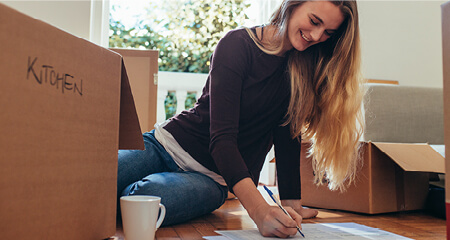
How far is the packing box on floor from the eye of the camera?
0.52 metres

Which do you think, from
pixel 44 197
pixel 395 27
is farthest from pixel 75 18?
pixel 395 27

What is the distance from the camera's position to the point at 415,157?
1.29 m

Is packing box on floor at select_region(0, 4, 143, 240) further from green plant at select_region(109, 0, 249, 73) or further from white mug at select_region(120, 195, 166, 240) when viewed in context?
green plant at select_region(109, 0, 249, 73)

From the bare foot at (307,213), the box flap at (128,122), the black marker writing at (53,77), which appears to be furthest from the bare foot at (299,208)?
the black marker writing at (53,77)

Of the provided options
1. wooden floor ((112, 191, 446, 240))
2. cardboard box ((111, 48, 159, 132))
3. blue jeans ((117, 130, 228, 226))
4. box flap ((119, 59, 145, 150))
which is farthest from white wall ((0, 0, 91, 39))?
box flap ((119, 59, 145, 150))

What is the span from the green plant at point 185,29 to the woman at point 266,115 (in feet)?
8.25

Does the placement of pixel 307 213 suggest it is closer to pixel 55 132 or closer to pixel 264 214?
pixel 264 214

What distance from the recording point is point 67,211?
24.9 inches

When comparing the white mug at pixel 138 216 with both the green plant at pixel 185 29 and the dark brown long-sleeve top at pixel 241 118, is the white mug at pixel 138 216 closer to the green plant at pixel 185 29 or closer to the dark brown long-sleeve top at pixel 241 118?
the dark brown long-sleeve top at pixel 241 118

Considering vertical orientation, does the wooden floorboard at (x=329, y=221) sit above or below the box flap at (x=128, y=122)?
below

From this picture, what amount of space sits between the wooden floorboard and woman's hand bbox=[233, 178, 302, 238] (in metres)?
0.13

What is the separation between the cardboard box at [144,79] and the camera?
1755 millimetres

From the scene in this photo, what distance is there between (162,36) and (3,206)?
3.21 meters

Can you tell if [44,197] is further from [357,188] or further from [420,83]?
[420,83]
